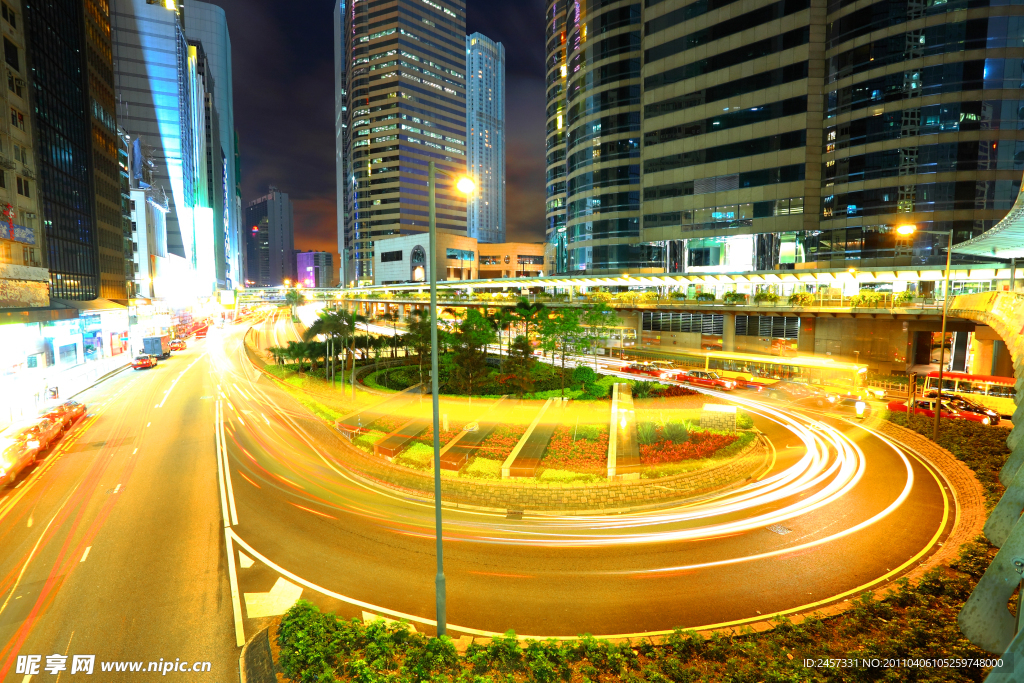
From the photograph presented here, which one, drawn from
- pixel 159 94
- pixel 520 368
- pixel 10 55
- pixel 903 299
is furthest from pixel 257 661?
pixel 159 94

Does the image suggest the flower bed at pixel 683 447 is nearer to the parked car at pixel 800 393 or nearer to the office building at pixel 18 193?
the parked car at pixel 800 393

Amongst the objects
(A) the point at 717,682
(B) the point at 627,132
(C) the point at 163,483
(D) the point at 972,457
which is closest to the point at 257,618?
(A) the point at 717,682

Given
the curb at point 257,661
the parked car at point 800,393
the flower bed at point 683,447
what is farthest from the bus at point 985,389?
the curb at point 257,661

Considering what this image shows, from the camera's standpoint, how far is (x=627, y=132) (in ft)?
235

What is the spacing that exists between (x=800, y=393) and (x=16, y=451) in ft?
153

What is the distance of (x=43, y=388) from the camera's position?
34562 millimetres

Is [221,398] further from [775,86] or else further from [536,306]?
[775,86]

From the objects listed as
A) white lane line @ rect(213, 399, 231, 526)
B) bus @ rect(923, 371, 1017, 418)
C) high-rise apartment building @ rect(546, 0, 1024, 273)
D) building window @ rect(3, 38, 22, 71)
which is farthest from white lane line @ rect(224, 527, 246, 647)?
high-rise apartment building @ rect(546, 0, 1024, 273)

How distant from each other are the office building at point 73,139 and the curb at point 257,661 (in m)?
47.7

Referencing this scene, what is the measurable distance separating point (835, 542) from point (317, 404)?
3015 centimetres

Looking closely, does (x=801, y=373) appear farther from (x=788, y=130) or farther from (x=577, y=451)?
(x=788, y=130)

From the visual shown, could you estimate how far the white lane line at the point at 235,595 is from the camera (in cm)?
1072

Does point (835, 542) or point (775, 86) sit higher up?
point (775, 86)

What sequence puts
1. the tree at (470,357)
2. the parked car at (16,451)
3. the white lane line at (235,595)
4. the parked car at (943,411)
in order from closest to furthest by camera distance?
1. the white lane line at (235,595)
2. the parked car at (16,451)
3. the parked car at (943,411)
4. the tree at (470,357)
